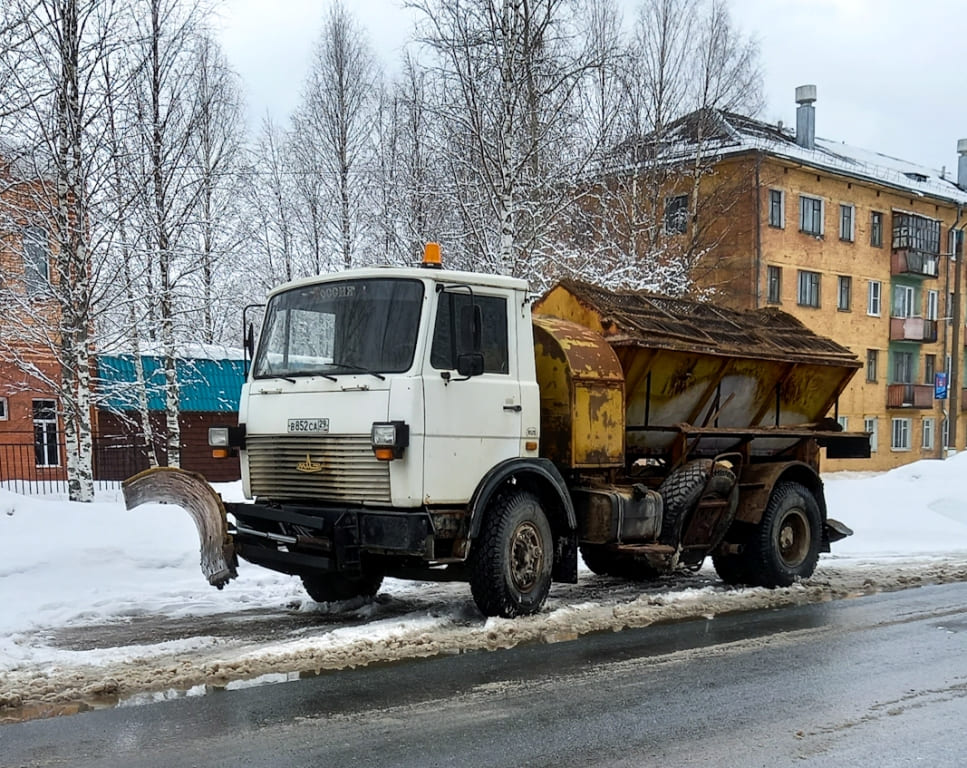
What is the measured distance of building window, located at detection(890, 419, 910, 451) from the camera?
140ft

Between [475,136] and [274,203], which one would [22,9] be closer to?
[475,136]

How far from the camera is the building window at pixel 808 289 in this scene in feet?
124

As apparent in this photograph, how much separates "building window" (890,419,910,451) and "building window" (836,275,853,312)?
621 cm

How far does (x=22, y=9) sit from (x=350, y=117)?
18125mm

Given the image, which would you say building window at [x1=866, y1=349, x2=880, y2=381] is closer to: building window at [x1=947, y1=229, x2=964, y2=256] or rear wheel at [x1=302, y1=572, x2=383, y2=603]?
building window at [x1=947, y1=229, x2=964, y2=256]

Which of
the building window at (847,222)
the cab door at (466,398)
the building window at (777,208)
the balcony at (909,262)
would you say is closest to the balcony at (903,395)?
the balcony at (909,262)

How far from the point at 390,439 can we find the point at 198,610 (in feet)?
9.00

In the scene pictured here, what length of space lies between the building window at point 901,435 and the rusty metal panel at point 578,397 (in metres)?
37.3

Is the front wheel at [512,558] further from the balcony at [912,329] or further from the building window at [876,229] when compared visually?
the balcony at [912,329]

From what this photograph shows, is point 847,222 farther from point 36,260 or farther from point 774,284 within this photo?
point 36,260

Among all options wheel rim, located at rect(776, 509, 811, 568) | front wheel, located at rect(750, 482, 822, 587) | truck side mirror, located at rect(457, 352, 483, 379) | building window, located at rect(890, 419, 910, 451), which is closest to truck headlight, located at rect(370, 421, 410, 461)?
truck side mirror, located at rect(457, 352, 483, 379)

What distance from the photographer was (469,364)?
745 centimetres

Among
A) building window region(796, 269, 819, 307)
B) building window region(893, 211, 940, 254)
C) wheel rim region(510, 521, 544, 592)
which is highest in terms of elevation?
building window region(893, 211, 940, 254)

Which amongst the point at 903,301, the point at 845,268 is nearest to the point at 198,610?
the point at 845,268
